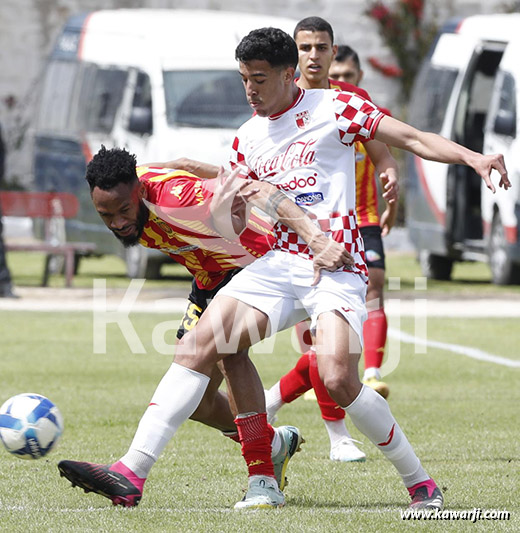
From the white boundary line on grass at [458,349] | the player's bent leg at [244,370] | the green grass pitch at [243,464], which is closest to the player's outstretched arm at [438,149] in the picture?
the player's bent leg at [244,370]

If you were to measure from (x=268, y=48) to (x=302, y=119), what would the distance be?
0.33 m

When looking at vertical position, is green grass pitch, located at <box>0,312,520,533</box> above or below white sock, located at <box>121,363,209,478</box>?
below

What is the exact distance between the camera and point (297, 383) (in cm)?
741

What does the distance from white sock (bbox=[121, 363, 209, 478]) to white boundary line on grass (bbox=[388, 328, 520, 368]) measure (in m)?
5.60

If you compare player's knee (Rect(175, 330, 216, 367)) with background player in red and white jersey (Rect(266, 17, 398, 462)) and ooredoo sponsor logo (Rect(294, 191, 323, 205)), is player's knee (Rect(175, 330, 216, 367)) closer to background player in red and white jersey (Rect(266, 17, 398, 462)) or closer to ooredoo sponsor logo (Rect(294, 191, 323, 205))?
ooredoo sponsor logo (Rect(294, 191, 323, 205))

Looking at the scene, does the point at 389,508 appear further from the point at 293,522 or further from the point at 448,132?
the point at 448,132

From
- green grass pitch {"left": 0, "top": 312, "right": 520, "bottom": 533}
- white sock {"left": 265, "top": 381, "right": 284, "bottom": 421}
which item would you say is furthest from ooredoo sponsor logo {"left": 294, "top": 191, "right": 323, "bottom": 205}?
white sock {"left": 265, "top": 381, "right": 284, "bottom": 421}

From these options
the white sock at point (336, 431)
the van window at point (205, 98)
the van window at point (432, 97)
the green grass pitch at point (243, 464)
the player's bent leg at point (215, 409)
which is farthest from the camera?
the van window at point (432, 97)

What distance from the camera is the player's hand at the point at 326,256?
5645 millimetres

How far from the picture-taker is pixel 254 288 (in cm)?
574

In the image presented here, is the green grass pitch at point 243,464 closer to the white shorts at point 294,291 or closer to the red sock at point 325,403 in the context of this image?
the red sock at point 325,403

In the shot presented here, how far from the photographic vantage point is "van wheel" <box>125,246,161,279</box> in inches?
710

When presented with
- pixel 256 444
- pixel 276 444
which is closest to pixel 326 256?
pixel 256 444

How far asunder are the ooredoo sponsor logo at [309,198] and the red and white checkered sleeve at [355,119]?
0.82 ft
